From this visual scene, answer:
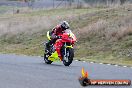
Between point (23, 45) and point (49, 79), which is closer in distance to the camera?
point (49, 79)

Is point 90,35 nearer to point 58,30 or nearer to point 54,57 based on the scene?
point 54,57

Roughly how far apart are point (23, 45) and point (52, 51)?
55.1 ft

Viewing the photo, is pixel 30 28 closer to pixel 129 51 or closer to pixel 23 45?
pixel 23 45

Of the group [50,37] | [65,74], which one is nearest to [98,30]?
[50,37]

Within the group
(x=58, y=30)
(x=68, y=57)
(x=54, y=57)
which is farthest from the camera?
(x=54, y=57)

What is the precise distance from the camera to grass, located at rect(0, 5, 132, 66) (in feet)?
105

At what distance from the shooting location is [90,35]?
36.6 m

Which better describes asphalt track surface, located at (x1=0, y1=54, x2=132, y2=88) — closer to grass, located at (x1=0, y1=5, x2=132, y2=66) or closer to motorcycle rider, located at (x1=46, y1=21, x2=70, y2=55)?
motorcycle rider, located at (x1=46, y1=21, x2=70, y2=55)

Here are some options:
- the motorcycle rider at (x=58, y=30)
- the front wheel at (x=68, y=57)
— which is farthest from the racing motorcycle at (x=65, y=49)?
the motorcycle rider at (x=58, y=30)

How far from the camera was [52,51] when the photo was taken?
23453 mm

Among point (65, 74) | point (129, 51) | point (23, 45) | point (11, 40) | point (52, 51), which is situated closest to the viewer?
point (65, 74)

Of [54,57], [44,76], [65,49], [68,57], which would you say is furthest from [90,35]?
[44,76]

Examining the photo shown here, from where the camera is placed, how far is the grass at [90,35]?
105ft

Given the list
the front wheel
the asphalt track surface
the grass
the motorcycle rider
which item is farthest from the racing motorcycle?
the grass
